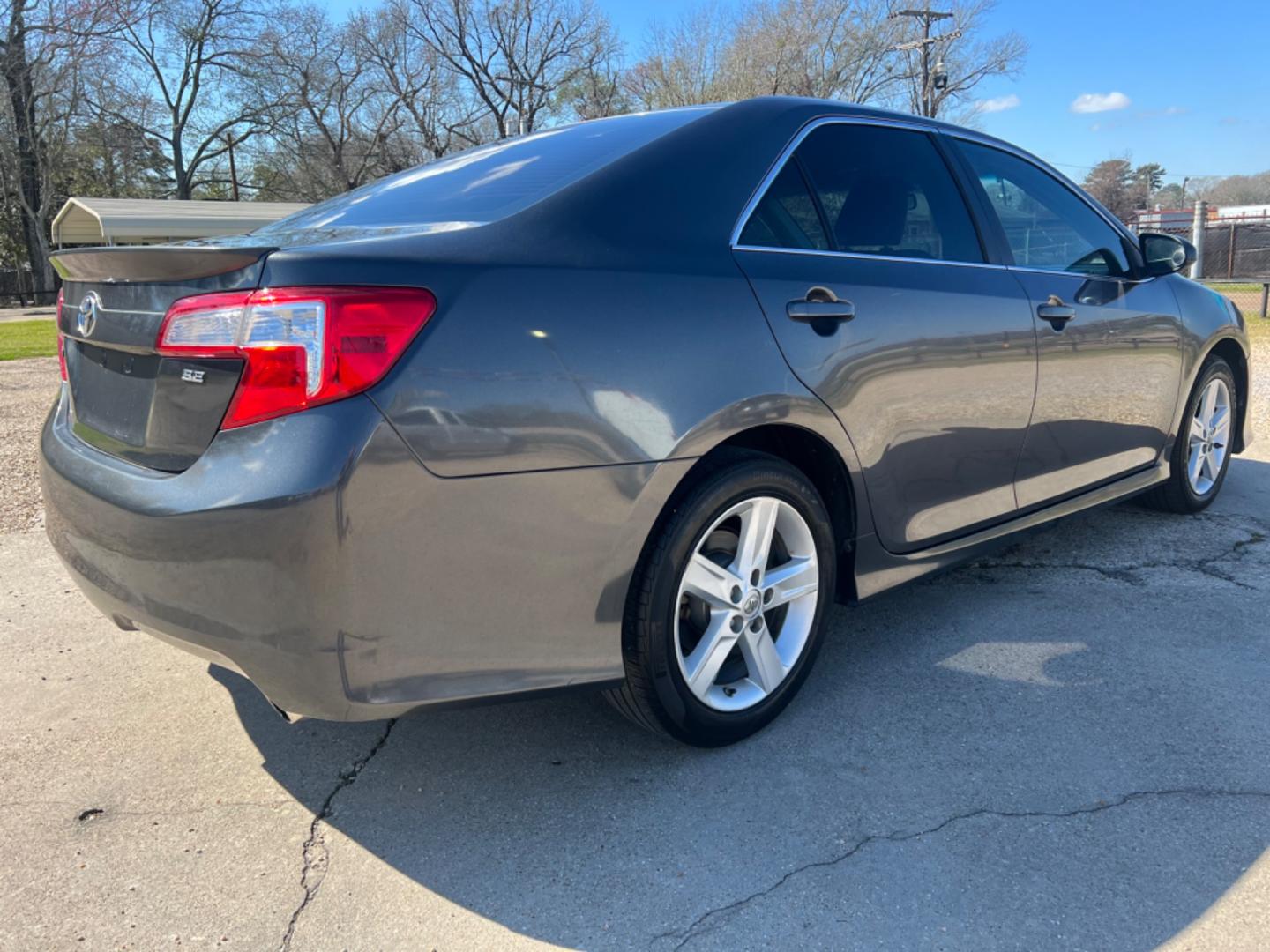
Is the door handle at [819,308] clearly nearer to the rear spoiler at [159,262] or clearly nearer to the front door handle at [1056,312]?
the front door handle at [1056,312]

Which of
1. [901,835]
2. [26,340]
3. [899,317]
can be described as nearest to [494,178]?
[899,317]

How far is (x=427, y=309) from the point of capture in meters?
1.92

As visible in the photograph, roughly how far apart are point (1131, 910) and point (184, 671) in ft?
8.99

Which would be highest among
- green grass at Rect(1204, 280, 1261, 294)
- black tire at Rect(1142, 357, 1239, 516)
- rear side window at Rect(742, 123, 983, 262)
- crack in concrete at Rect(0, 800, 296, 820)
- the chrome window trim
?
rear side window at Rect(742, 123, 983, 262)

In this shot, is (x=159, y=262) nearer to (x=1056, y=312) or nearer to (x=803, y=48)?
(x=1056, y=312)

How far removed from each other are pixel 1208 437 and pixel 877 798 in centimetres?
327

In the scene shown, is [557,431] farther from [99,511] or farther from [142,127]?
[142,127]

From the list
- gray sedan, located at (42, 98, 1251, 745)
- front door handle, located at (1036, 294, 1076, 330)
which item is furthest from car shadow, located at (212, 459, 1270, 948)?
front door handle, located at (1036, 294, 1076, 330)

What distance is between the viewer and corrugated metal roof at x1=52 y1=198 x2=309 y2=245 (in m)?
32.8

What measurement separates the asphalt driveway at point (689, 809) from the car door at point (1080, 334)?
67cm

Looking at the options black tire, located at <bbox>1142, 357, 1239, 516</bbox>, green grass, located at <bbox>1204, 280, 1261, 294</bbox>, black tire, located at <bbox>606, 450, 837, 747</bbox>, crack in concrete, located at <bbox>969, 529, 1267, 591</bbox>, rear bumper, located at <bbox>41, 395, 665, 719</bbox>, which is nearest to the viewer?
rear bumper, located at <bbox>41, 395, 665, 719</bbox>

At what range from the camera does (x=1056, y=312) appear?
3.39 m

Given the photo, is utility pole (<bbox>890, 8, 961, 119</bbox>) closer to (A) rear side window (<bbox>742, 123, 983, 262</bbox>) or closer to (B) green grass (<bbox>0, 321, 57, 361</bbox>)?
(B) green grass (<bbox>0, 321, 57, 361</bbox>)

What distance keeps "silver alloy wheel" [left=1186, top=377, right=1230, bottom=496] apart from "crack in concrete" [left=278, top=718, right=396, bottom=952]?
3.86 m
